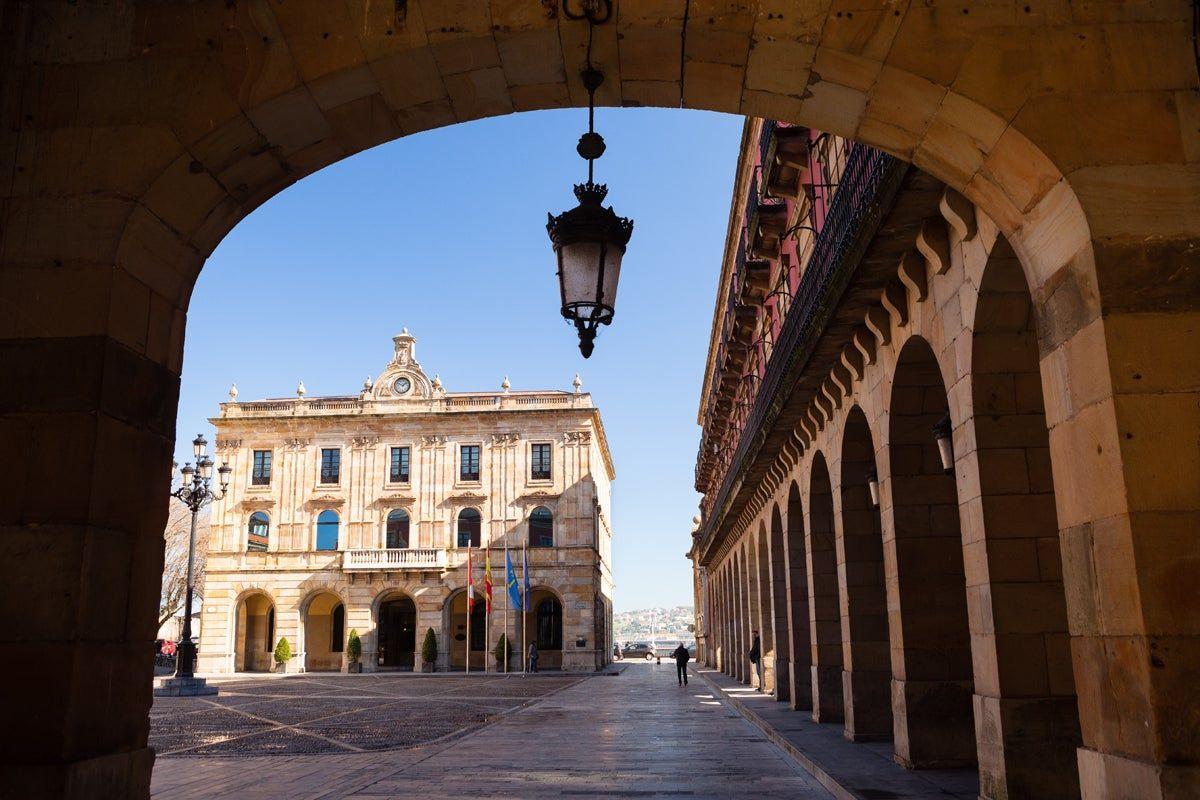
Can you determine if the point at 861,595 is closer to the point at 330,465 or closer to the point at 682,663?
the point at 682,663

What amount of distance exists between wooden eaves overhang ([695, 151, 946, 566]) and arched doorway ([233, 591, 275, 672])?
38.7 m

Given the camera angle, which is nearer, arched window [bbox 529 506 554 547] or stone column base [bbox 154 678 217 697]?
stone column base [bbox 154 678 217 697]

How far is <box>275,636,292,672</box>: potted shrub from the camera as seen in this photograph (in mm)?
46281

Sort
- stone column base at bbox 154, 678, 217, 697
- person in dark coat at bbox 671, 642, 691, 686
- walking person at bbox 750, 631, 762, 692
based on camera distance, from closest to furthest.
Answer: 1. walking person at bbox 750, 631, 762, 692
2. stone column base at bbox 154, 678, 217, 697
3. person in dark coat at bbox 671, 642, 691, 686

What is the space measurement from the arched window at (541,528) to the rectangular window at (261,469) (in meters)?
14.0

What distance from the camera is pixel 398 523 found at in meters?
48.1

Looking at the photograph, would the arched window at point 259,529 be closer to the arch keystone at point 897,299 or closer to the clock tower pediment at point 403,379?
the clock tower pediment at point 403,379

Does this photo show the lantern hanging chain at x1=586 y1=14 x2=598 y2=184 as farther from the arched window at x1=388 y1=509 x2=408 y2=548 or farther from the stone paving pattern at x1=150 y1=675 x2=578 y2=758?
the arched window at x1=388 y1=509 x2=408 y2=548

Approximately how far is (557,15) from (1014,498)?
18.3ft

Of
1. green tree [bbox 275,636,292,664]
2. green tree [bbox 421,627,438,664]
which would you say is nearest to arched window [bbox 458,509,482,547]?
green tree [bbox 421,627,438,664]

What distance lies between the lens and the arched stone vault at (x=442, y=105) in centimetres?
408

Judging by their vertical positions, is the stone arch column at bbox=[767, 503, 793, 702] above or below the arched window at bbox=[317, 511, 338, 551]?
below

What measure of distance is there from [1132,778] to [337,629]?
49404mm

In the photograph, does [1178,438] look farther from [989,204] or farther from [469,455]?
[469,455]
